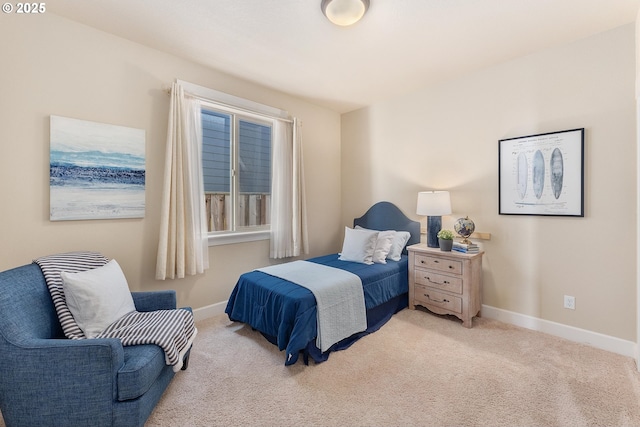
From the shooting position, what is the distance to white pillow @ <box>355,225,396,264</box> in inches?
124

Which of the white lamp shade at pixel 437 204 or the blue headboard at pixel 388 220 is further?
the blue headboard at pixel 388 220

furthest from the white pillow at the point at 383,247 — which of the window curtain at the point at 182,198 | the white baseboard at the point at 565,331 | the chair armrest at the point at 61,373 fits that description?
the chair armrest at the point at 61,373

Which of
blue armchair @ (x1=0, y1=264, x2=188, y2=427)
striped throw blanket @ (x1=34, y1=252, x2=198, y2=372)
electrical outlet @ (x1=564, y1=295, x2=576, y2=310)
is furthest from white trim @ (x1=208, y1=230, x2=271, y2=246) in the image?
electrical outlet @ (x1=564, y1=295, x2=576, y2=310)

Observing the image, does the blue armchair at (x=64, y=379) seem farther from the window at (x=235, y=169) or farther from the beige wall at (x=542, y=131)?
the beige wall at (x=542, y=131)

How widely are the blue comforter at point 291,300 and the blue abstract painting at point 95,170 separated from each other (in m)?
1.23

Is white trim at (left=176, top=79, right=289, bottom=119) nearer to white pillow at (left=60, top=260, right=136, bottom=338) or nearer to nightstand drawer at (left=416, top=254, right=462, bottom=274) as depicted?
white pillow at (left=60, top=260, right=136, bottom=338)

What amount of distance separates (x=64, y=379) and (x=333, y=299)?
1662mm

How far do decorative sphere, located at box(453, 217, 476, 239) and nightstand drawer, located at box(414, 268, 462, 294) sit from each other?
19.0 inches

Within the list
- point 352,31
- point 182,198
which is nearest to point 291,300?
point 182,198

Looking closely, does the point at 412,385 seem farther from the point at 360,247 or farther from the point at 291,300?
the point at 360,247

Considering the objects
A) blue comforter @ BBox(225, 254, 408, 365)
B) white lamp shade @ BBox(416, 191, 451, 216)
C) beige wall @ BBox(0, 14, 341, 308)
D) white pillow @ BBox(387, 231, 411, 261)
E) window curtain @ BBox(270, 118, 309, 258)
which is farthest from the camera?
window curtain @ BBox(270, 118, 309, 258)

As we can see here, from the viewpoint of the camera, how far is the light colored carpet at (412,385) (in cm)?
160

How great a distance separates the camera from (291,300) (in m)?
2.15

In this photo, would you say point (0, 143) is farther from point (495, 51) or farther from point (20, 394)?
point (495, 51)
